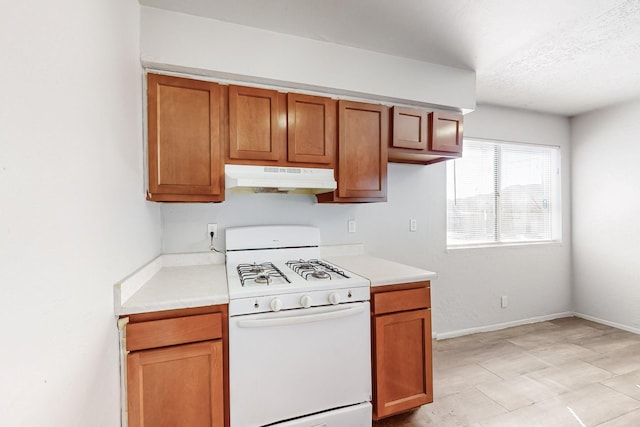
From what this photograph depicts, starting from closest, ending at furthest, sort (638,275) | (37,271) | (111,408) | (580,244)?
1. (37,271)
2. (111,408)
3. (638,275)
4. (580,244)

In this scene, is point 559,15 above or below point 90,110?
above

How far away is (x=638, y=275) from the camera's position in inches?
128

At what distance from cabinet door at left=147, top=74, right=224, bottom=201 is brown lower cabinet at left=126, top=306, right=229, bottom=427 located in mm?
765

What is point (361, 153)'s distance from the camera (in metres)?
2.23

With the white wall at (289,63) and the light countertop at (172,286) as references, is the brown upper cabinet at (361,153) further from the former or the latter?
the light countertop at (172,286)

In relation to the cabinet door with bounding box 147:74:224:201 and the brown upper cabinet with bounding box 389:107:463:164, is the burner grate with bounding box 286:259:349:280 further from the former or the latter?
the brown upper cabinet with bounding box 389:107:463:164

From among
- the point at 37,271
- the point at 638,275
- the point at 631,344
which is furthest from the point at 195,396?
the point at 638,275

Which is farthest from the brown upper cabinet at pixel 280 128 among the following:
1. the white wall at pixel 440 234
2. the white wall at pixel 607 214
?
the white wall at pixel 607 214

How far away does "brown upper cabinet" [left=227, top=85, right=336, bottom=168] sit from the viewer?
1930 millimetres

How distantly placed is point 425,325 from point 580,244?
10.7 feet

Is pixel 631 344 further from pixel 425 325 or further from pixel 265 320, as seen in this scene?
pixel 265 320

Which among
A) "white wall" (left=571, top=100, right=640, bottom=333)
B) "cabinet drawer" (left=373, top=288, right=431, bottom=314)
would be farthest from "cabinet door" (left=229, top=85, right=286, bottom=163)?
"white wall" (left=571, top=100, right=640, bottom=333)

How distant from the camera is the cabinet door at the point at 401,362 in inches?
69.4

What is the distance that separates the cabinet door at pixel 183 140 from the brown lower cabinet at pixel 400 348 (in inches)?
49.5
